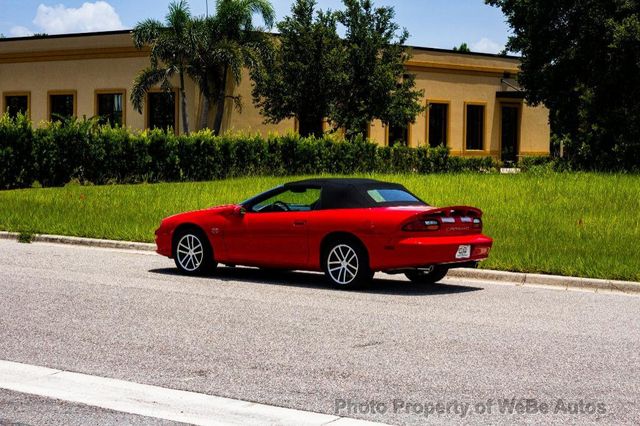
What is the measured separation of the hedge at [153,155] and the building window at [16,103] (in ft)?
59.0

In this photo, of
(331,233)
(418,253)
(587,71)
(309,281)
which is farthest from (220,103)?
(418,253)

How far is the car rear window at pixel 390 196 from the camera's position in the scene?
41.3 ft

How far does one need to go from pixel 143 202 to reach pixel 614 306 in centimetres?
1483

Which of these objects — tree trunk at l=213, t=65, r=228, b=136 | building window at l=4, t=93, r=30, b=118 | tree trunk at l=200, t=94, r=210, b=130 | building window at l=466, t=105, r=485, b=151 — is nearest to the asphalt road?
tree trunk at l=213, t=65, r=228, b=136

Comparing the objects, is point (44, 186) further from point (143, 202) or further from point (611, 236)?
point (611, 236)

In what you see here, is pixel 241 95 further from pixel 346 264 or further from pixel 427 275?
pixel 346 264

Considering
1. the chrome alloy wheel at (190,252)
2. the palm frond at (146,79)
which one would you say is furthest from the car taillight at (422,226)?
the palm frond at (146,79)

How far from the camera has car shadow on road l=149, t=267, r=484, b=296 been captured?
1243 cm

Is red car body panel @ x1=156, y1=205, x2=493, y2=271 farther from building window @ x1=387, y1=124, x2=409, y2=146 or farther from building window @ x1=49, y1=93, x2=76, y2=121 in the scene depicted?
building window @ x1=387, y1=124, x2=409, y2=146

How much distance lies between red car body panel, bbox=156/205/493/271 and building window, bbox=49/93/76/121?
117 feet

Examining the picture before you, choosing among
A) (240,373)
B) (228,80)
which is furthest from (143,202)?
(228,80)

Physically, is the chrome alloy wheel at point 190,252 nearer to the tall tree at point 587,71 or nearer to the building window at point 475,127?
the tall tree at point 587,71

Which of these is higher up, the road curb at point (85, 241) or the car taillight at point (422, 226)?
the car taillight at point (422, 226)

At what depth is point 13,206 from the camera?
2309 centimetres
